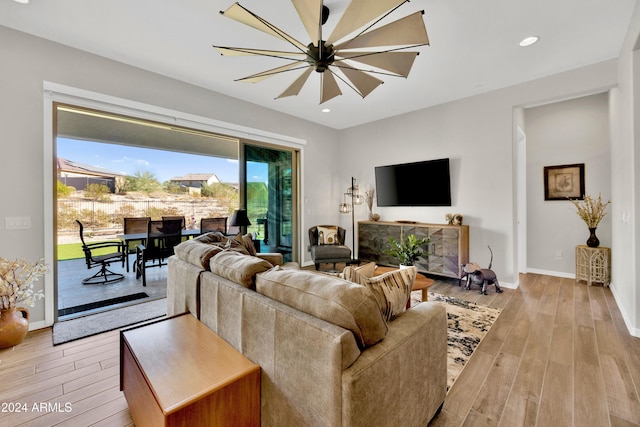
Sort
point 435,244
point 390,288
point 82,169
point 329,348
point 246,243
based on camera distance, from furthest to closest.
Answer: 1. point 435,244
2. point 82,169
3. point 246,243
4. point 390,288
5. point 329,348

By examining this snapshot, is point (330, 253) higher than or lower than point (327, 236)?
lower

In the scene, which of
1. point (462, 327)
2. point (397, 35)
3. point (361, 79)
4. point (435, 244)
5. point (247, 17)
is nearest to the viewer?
point (247, 17)

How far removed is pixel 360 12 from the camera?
69.0 inches

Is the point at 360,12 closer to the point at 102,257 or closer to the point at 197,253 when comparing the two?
the point at 197,253

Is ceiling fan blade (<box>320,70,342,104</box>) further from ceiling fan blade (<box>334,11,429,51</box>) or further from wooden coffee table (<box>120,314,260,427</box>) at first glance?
wooden coffee table (<box>120,314,260,427</box>)

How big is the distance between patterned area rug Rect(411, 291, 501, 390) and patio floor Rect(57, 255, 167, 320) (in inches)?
138

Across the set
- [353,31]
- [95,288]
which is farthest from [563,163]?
[95,288]

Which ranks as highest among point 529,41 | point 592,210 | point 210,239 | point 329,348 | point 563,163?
point 529,41

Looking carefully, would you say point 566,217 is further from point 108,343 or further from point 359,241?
point 108,343

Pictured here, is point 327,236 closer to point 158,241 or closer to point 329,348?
point 158,241

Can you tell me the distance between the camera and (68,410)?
5.58 ft

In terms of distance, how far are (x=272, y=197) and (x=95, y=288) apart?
298 centimetres

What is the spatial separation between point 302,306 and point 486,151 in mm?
4190

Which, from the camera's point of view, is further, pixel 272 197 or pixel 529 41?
pixel 272 197
